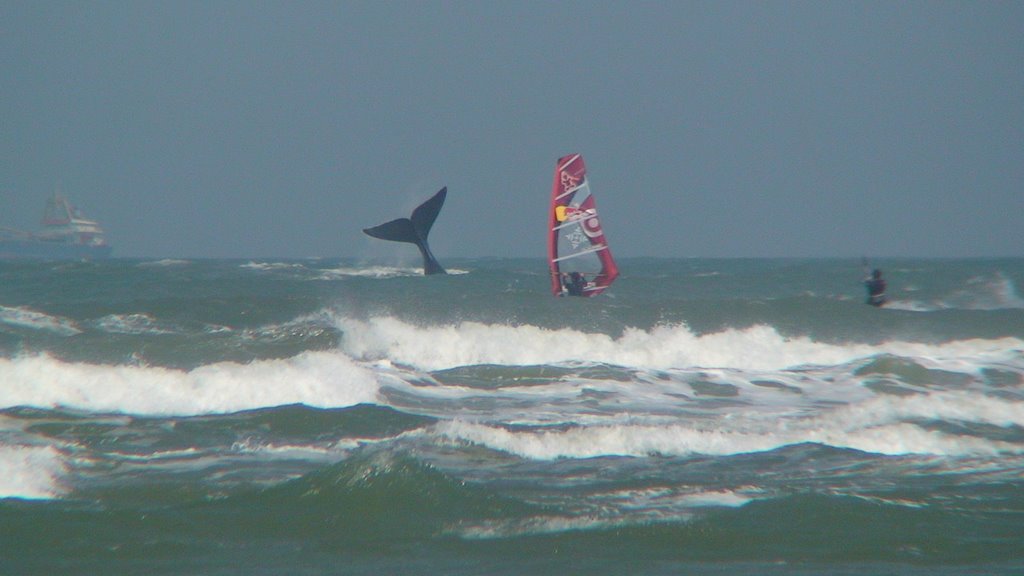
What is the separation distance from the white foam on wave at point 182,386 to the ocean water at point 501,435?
4 centimetres

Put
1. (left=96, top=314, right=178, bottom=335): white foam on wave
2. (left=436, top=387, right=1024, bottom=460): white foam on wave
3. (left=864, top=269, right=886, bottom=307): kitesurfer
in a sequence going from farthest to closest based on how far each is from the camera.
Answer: (left=864, top=269, right=886, bottom=307): kitesurfer < (left=96, top=314, right=178, bottom=335): white foam on wave < (left=436, top=387, right=1024, bottom=460): white foam on wave

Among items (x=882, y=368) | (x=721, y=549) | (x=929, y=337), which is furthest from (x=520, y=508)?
(x=929, y=337)

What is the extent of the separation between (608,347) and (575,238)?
225 centimetres

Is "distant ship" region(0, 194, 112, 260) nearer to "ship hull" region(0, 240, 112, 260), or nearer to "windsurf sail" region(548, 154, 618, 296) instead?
"ship hull" region(0, 240, 112, 260)

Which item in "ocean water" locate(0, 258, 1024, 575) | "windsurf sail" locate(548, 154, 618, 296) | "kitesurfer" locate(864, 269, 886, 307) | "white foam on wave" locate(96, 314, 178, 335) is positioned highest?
"windsurf sail" locate(548, 154, 618, 296)

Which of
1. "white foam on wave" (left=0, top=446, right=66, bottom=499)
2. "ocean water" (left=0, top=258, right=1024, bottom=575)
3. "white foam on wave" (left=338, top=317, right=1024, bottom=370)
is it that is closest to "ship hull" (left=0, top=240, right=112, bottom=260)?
"ocean water" (left=0, top=258, right=1024, bottom=575)

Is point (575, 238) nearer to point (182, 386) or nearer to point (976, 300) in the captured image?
point (182, 386)

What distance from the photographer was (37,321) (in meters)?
16.4

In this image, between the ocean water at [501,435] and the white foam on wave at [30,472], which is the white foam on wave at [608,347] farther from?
the white foam on wave at [30,472]

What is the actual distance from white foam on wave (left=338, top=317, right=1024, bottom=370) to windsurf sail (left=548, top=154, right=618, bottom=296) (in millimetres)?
1141

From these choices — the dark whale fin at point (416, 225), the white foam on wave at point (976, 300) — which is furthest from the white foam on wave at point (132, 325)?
the white foam on wave at point (976, 300)

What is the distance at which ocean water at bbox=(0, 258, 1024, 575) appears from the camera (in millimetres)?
5812

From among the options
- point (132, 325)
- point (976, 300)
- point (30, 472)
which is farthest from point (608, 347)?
point (976, 300)

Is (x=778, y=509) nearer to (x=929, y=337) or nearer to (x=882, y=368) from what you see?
(x=882, y=368)
